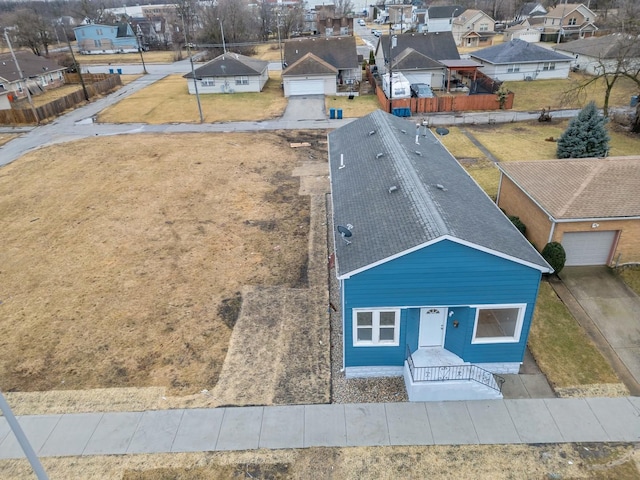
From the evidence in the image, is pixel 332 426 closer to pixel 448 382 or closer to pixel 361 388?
pixel 361 388

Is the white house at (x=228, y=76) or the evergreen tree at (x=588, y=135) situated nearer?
the evergreen tree at (x=588, y=135)

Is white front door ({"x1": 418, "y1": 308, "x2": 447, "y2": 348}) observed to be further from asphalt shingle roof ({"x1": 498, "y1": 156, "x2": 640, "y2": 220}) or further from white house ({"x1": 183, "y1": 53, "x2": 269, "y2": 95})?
white house ({"x1": 183, "y1": 53, "x2": 269, "y2": 95})

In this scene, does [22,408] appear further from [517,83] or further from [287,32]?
[287,32]

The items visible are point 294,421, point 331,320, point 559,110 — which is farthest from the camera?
point 559,110

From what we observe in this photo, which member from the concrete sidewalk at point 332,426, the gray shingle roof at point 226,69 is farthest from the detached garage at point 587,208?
the gray shingle roof at point 226,69

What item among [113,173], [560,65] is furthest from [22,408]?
[560,65]

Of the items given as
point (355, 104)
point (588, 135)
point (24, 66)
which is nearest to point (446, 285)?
point (588, 135)

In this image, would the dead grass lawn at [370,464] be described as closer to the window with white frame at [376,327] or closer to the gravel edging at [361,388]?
the gravel edging at [361,388]
